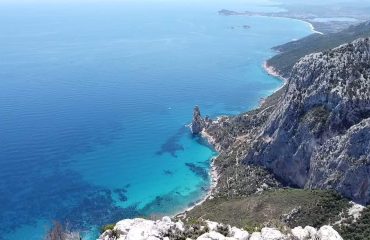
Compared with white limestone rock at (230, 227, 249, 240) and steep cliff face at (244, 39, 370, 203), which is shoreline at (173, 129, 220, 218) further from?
white limestone rock at (230, 227, 249, 240)

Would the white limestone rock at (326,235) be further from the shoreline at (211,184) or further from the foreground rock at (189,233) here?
the shoreline at (211,184)

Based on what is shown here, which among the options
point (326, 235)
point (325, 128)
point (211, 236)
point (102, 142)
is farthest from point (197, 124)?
point (211, 236)

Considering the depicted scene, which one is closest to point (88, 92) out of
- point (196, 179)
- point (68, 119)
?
point (68, 119)

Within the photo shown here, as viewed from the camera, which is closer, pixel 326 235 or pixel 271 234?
pixel 271 234

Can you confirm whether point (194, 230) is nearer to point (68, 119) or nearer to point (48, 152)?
point (48, 152)

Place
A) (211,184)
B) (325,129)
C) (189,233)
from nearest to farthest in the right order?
(189,233) → (325,129) → (211,184)

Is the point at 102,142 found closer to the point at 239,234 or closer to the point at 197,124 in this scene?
the point at 197,124
